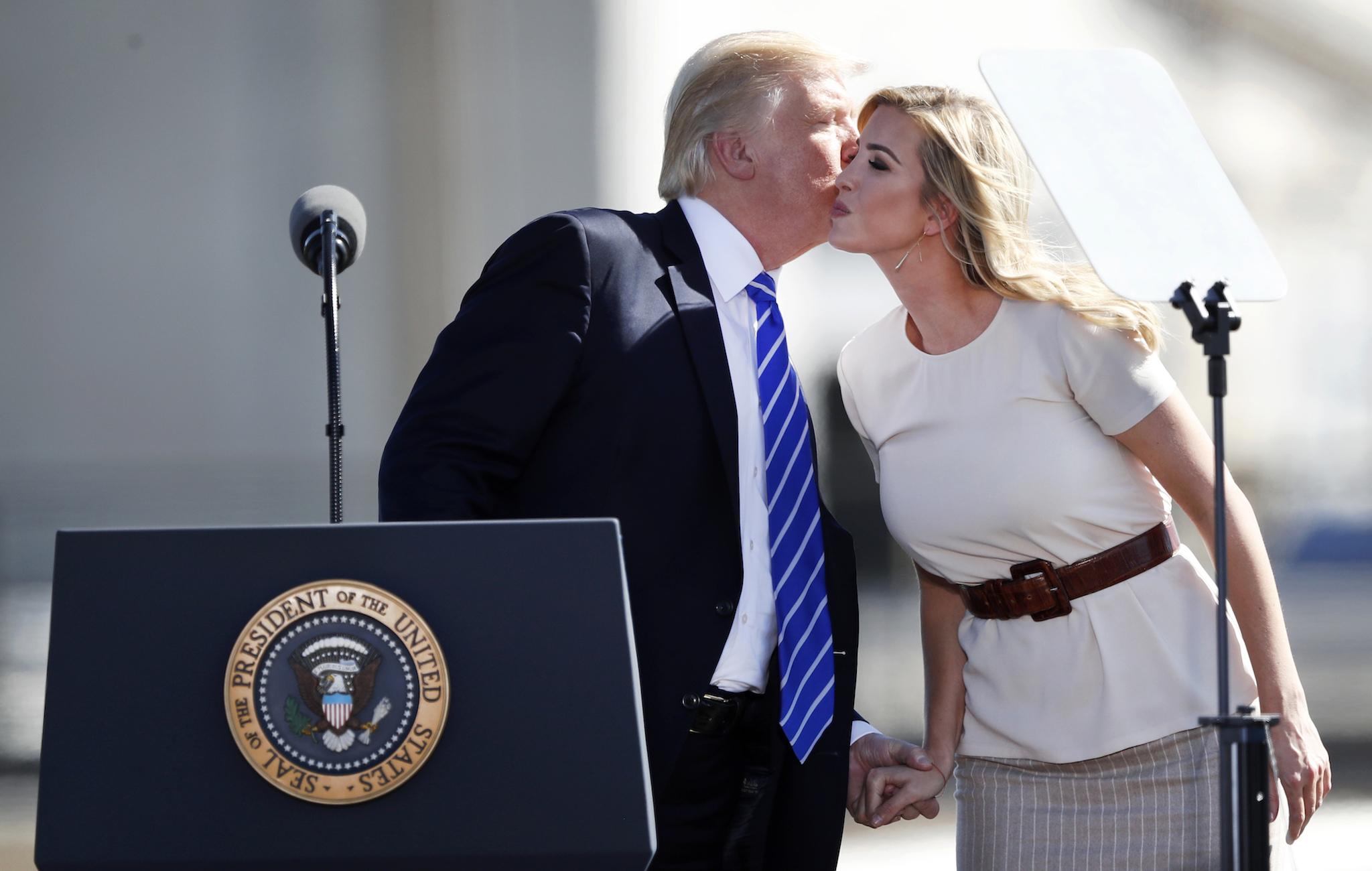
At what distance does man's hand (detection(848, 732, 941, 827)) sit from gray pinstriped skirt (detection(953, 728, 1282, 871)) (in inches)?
2.9

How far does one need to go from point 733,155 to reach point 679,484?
1.58 feet

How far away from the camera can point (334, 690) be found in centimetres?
74

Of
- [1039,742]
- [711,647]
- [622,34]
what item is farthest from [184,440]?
[1039,742]

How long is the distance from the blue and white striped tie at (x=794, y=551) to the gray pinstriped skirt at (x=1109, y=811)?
0.80ft

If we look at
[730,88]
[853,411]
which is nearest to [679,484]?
[853,411]

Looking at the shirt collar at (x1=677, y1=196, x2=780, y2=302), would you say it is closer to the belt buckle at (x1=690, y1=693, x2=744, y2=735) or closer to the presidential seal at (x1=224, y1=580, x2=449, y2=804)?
the belt buckle at (x1=690, y1=693, x2=744, y2=735)

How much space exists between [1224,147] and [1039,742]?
2.23 m

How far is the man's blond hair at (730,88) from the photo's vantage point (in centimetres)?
169

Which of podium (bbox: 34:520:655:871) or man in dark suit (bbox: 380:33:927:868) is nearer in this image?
podium (bbox: 34:520:655:871)

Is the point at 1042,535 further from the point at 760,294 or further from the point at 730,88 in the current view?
the point at 730,88

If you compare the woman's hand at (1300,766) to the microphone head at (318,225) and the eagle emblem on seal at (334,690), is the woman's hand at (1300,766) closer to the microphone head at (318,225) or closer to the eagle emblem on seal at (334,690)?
the eagle emblem on seal at (334,690)

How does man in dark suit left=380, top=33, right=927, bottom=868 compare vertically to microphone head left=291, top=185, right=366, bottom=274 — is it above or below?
below

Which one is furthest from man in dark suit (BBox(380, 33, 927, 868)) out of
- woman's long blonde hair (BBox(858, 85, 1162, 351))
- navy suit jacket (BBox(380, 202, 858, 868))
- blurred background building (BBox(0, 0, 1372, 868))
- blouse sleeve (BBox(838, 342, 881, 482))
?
blurred background building (BBox(0, 0, 1372, 868))

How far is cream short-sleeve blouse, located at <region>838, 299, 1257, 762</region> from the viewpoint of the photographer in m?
1.42
